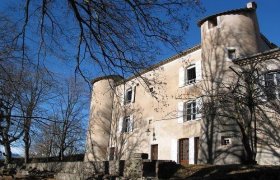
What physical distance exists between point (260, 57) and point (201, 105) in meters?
4.10

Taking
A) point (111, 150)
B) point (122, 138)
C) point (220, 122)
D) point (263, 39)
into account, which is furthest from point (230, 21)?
point (111, 150)

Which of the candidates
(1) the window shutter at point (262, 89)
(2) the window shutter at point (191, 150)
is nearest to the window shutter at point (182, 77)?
(2) the window shutter at point (191, 150)

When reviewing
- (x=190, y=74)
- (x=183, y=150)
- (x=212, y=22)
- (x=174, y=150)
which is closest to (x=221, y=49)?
(x=212, y=22)

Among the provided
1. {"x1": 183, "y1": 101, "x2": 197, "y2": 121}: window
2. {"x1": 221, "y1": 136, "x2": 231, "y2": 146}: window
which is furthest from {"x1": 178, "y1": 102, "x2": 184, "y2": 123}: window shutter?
{"x1": 221, "y1": 136, "x2": 231, "y2": 146}: window

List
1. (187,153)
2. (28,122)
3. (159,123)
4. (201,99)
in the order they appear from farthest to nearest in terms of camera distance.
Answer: (159,123), (187,153), (201,99), (28,122)

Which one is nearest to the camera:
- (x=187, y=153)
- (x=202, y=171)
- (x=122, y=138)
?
(x=202, y=171)

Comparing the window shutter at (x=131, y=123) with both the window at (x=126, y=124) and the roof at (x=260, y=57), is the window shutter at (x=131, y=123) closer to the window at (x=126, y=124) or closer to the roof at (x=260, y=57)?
the window at (x=126, y=124)

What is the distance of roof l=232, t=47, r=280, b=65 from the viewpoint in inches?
649

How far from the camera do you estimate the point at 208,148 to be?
17438 mm

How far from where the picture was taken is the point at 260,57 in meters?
17.1

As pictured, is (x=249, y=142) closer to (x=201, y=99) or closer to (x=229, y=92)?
(x=229, y=92)

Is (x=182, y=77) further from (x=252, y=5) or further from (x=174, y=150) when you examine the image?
(x=252, y=5)

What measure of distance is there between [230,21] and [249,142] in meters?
7.33

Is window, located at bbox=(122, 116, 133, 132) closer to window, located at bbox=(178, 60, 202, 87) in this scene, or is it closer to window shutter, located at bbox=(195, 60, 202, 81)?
window, located at bbox=(178, 60, 202, 87)
